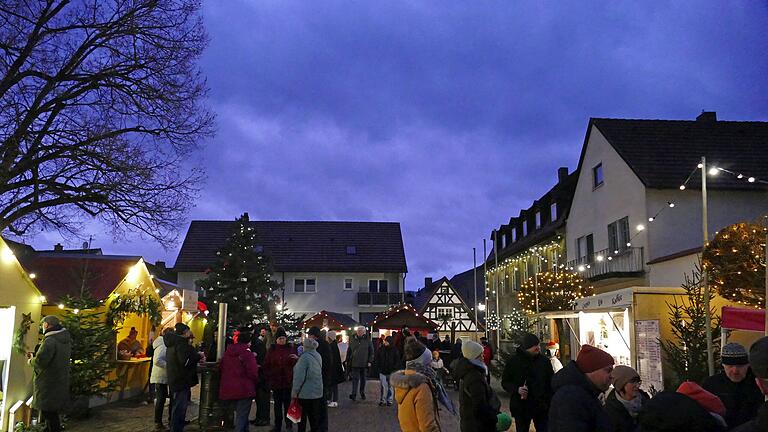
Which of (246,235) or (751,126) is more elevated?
(751,126)

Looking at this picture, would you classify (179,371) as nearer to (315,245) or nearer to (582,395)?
(582,395)

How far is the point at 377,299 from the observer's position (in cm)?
4500

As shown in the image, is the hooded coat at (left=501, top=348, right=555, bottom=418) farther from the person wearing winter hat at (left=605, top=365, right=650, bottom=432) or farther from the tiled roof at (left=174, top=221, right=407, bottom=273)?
the tiled roof at (left=174, top=221, right=407, bottom=273)

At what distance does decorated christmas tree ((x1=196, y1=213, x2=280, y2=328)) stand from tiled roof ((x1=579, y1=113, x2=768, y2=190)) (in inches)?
611

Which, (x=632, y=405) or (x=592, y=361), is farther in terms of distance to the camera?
(x=632, y=405)

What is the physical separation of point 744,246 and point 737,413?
248 inches

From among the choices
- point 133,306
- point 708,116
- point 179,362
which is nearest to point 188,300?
point 133,306

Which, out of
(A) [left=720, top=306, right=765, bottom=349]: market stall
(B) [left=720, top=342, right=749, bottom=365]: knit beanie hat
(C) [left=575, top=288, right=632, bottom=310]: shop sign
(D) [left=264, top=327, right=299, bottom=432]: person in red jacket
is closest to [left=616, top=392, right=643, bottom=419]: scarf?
(B) [left=720, top=342, right=749, bottom=365]: knit beanie hat

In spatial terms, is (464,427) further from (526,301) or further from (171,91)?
(526,301)

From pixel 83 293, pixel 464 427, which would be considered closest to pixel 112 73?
pixel 83 293

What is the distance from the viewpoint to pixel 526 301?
2248cm

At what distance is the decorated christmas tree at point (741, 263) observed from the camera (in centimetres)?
1040

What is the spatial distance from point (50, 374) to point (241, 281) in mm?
17863

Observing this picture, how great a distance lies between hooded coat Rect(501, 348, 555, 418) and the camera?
25.2ft
